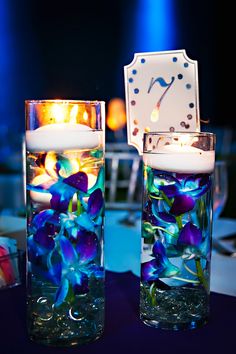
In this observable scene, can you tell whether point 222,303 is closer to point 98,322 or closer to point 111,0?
point 98,322

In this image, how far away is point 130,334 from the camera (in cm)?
63

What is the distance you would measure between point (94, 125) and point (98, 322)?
0.24 meters

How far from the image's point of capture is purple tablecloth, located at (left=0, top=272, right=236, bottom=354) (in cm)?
58

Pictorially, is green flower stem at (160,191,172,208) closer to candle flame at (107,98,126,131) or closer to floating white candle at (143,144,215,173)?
floating white candle at (143,144,215,173)

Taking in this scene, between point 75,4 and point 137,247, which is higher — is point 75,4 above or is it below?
above

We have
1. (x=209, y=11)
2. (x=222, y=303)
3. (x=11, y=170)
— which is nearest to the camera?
(x=222, y=303)

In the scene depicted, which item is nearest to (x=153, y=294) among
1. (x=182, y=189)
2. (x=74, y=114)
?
(x=182, y=189)

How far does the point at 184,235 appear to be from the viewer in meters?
0.65

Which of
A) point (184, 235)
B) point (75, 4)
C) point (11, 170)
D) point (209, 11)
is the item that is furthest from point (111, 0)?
point (184, 235)

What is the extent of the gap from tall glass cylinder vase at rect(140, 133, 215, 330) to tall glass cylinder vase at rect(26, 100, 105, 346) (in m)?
0.08

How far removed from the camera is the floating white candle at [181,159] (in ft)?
2.10

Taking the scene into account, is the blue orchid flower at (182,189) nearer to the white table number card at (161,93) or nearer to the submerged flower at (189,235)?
the submerged flower at (189,235)

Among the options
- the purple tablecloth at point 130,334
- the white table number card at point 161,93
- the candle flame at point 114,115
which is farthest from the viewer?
the candle flame at point 114,115

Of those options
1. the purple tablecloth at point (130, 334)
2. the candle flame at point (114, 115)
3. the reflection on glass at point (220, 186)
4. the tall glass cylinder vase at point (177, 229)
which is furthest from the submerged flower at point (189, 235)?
the reflection on glass at point (220, 186)
